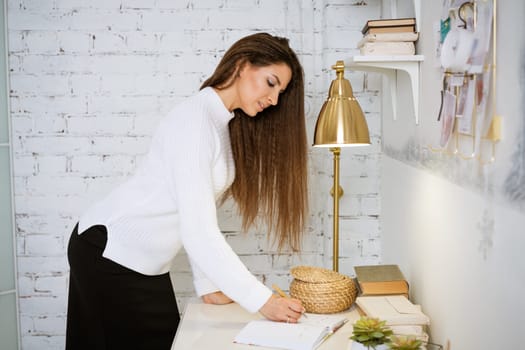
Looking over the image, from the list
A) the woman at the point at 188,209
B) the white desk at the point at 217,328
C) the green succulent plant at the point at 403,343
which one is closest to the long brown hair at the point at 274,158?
the woman at the point at 188,209

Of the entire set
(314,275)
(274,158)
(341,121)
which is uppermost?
(341,121)

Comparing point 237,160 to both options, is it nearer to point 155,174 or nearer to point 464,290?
point 155,174

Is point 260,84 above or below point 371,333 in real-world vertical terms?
above

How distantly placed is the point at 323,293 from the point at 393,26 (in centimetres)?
83

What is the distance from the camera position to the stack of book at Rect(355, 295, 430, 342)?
5.10 ft

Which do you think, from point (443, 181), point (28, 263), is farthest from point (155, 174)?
point (28, 263)

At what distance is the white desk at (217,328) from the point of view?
156cm

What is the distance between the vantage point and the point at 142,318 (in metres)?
1.92

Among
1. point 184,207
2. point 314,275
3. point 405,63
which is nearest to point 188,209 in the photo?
point 184,207

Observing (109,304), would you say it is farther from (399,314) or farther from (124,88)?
(124,88)

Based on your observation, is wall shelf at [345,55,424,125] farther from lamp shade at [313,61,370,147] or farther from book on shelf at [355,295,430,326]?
book on shelf at [355,295,430,326]

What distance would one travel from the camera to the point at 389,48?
1.98 meters

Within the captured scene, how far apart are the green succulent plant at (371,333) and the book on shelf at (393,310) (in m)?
0.16

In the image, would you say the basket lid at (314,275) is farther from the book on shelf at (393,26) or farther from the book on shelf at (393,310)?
the book on shelf at (393,26)
